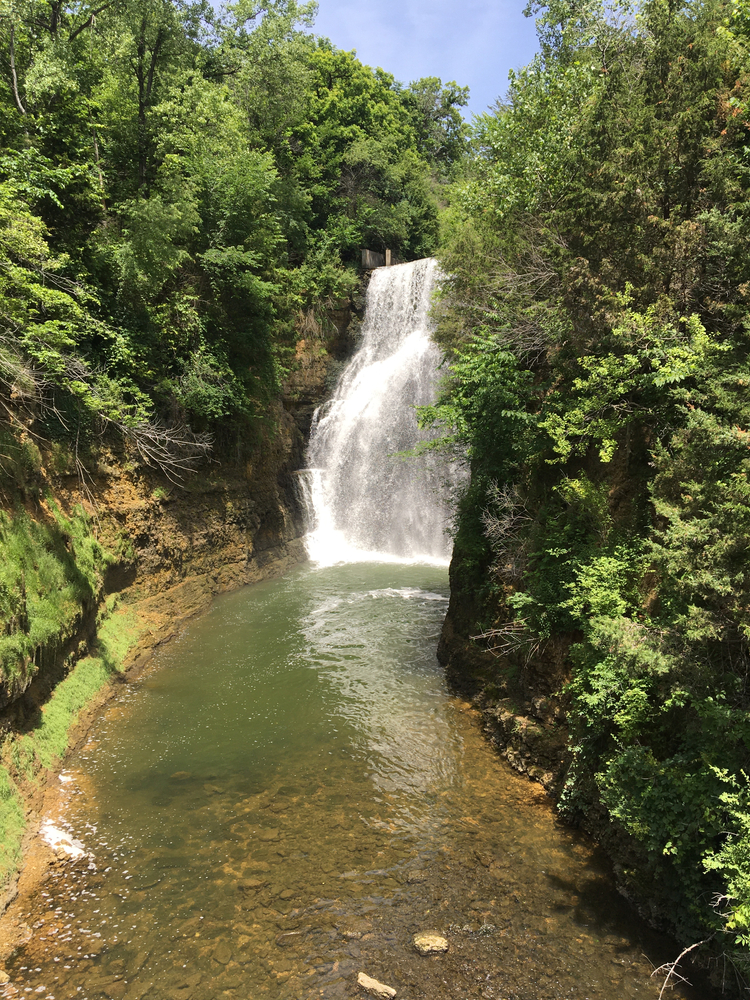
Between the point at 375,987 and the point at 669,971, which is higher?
the point at 669,971

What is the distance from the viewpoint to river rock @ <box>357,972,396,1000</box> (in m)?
4.88

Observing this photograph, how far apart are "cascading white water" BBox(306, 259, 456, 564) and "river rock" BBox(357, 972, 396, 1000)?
1646 cm

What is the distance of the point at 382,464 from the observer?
78.0ft

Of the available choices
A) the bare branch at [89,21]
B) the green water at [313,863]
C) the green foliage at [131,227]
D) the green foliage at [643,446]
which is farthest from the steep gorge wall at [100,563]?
the bare branch at [89,21]

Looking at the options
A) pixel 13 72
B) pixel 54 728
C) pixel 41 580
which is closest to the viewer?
pixel 54 728

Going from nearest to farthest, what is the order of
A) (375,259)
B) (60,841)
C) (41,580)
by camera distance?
(60,841), (41,580), (375,259)

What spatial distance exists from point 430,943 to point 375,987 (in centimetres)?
66

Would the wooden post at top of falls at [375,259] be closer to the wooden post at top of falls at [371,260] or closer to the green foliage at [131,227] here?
the wooden post at top of falls at [371,260]

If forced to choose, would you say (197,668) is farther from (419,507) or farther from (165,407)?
(419,507)

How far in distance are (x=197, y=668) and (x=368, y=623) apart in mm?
4200

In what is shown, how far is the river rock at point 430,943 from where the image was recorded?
5301 millimetres

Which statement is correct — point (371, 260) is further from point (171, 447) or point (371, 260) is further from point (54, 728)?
point (54, 728)

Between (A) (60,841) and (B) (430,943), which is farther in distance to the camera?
(A) (60,841)

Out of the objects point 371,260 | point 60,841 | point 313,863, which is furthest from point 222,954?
point 371,260
